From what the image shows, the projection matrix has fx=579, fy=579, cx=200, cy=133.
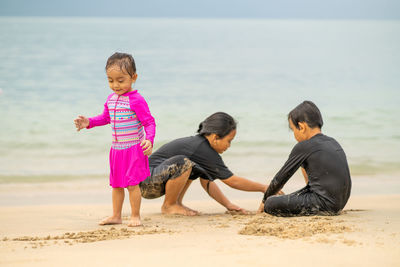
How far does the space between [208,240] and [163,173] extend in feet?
4.12

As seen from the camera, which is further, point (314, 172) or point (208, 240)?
point (314, 172)

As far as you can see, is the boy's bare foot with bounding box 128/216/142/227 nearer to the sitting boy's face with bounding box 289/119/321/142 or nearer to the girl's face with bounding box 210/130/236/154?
the girl's face with bounding box 210/130/236/154

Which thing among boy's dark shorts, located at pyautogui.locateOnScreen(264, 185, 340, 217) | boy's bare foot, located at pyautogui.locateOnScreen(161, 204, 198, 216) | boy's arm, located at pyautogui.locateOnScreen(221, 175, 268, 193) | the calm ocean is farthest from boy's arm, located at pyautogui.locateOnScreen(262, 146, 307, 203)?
the calm ocean

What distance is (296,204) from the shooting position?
13.4 ft

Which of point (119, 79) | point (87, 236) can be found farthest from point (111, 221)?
point (119, 79)

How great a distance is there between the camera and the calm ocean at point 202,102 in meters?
8.61

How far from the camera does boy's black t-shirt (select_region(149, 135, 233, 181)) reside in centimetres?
456

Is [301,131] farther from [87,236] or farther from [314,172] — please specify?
[87,236]

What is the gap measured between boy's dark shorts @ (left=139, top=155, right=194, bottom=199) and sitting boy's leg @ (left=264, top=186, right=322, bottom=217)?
74cm

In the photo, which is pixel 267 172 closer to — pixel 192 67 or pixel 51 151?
pixel 51 151

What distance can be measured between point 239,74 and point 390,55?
11.7 meters

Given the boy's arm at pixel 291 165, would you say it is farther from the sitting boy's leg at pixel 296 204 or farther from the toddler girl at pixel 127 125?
the toddler girl at pixel 127 125

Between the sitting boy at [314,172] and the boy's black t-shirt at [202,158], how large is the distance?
55 centimetres

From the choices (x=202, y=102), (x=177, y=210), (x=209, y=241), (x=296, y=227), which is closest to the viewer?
(x=209, y=241)
